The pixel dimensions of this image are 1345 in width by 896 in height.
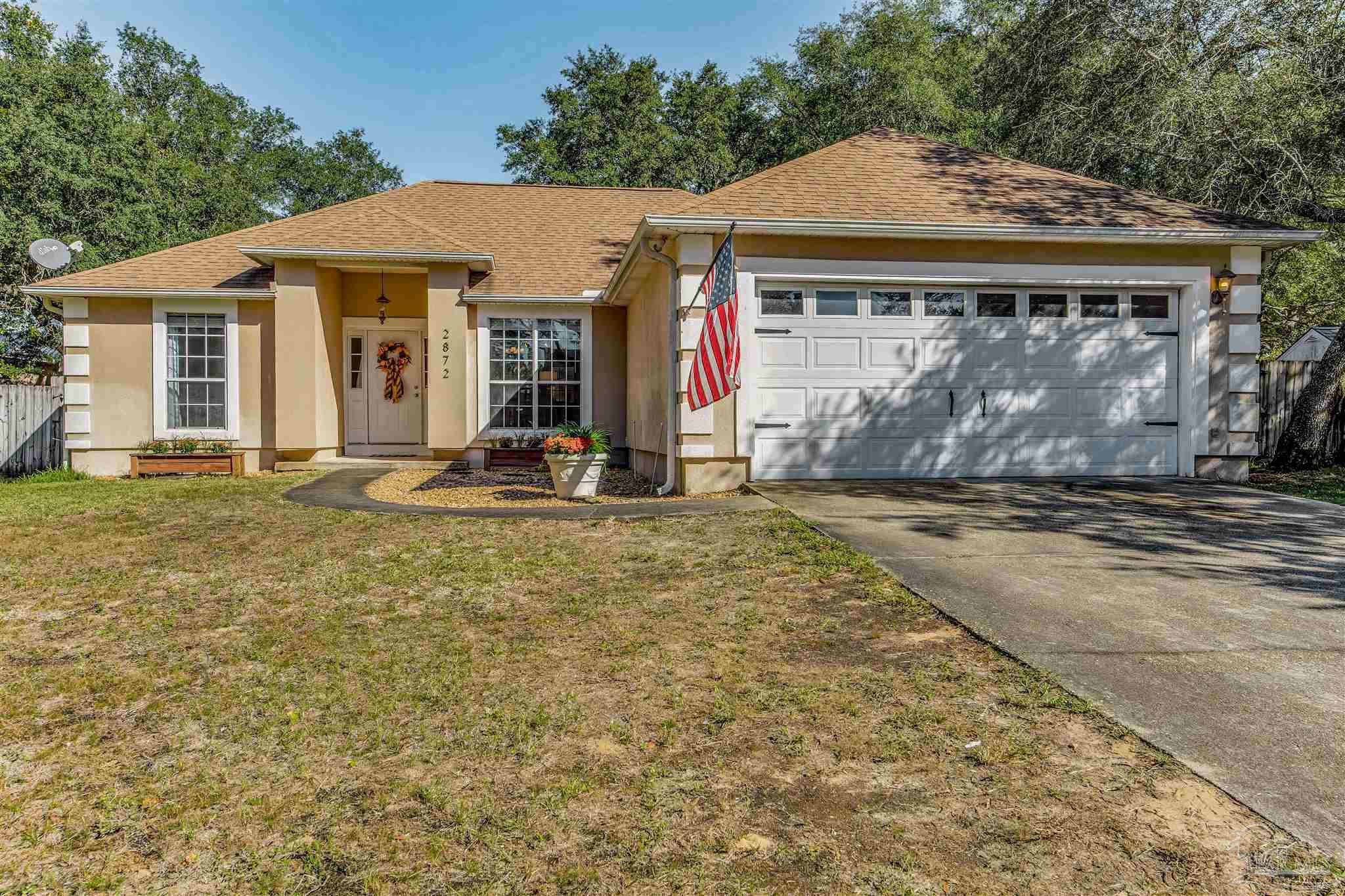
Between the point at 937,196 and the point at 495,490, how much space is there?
6323 mm

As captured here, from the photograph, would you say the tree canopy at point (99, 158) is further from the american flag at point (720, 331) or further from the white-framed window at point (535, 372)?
the american flag at point (720, 331)

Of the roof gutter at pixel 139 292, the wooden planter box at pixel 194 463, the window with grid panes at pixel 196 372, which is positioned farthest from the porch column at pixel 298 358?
the window with grid panes at pixel 196 372

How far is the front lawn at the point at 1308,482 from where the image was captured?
25.6 ft

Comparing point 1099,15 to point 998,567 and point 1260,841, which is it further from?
point 1260,841

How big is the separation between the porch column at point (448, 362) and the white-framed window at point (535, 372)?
482 mm

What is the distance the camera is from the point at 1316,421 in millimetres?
10781

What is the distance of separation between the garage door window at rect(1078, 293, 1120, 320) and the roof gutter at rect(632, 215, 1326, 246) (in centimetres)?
63

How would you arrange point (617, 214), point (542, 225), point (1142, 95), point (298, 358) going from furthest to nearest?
1. point (617, 214)
2. point (542, 225)
3. point (1142, 95)
4. point (298, 358)

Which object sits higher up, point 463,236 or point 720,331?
point 463,236

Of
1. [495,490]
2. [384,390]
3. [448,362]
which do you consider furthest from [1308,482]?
[384,390]

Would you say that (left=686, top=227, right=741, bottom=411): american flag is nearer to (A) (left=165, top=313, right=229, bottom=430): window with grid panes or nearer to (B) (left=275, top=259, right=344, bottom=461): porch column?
(B) (left=275, top=259, right=344, bottom=461): porch column

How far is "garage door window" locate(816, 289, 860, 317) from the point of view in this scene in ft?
27.8

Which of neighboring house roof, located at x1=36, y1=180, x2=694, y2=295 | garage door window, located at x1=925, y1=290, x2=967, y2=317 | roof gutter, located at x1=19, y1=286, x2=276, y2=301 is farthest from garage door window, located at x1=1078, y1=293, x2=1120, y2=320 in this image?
roof gutter, located at x1=19, y1=286, x2=276, y2=301

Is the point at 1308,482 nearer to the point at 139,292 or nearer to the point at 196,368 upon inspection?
the point at 196,368
